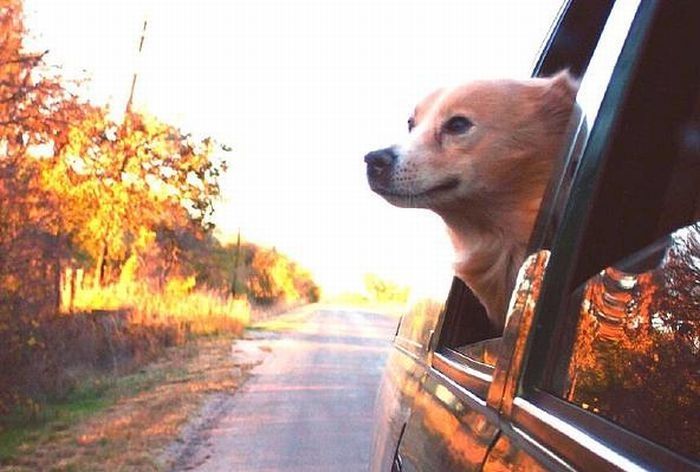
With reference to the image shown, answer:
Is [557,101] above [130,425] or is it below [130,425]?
above

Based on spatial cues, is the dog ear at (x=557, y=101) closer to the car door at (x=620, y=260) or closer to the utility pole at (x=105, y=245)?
the car door at (x=620, y=260)

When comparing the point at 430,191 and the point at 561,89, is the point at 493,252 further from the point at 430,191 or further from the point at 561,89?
the point at 561,89

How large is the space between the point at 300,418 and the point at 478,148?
8434mm

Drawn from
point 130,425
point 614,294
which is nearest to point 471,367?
point 614,294

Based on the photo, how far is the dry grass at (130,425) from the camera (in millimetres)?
7902

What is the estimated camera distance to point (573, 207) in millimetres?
1583

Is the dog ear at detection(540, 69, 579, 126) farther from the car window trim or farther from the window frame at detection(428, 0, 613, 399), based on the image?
the car window trim

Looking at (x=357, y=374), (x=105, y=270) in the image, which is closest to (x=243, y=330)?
(x=105, y=270)

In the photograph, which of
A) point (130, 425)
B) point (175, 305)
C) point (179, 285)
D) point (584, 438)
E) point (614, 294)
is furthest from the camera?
point (179, 285)

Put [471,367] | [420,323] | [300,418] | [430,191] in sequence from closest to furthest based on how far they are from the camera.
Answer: [471,367] → [430,191] → [420,323] → [300,418]

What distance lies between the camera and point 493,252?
2.37 m

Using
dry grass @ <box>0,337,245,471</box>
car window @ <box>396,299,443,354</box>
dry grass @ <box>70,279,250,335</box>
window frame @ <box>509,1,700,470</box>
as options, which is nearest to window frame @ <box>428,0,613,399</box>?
car window @ <box>396,299,443,354</box>

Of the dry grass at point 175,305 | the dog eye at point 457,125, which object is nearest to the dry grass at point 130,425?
the dry grass at point 175,305

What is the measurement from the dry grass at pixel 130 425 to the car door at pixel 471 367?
532 centimetres
